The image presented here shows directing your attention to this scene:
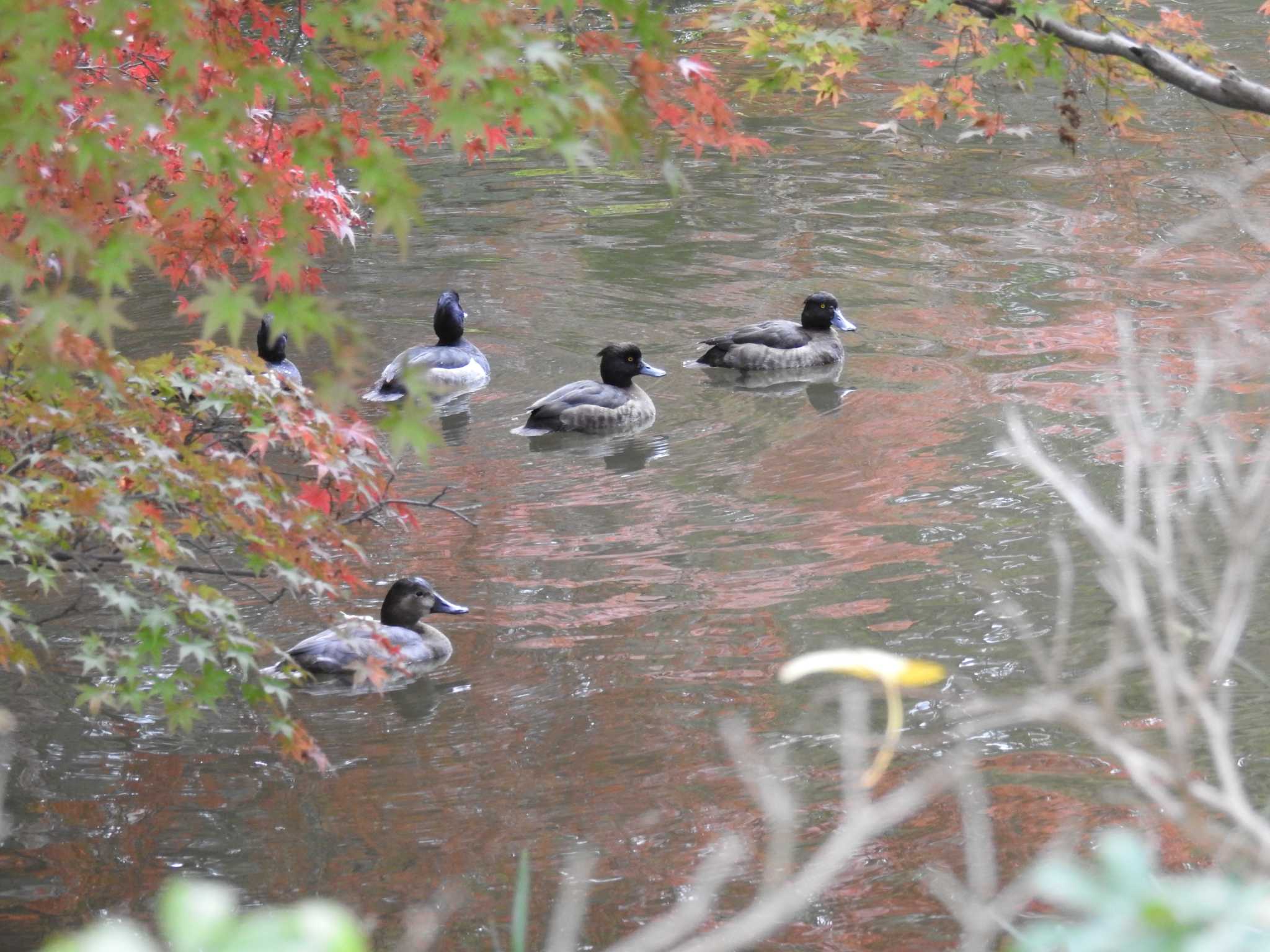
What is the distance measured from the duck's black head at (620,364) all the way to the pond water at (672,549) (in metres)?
0.49

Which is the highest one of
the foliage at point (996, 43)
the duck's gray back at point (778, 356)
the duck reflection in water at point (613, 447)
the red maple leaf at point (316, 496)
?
the foliage at point (996, 43)

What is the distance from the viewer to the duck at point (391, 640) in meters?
7.26

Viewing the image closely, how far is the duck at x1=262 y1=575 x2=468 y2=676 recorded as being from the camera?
7258mm

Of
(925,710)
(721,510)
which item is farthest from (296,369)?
(925,710)

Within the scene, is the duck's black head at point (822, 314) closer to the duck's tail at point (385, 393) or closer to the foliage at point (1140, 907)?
the duck's tail at point (385, 393)

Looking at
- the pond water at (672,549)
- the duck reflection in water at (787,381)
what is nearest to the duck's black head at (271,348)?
the pond water at (672,549)

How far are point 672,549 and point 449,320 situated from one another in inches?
177

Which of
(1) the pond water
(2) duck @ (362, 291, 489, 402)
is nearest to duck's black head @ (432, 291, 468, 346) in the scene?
(2) duck @ (362, 291, 489, 402)

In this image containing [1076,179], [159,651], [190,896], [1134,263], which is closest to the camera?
[190,896]

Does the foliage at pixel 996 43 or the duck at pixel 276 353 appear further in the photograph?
the duck at pixel 276 353

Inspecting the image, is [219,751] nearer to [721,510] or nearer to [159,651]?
[159,651]

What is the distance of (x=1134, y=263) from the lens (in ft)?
48.8

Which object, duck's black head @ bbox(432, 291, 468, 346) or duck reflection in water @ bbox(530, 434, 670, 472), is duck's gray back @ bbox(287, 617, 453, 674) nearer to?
duck reflection in water @ bbox(530, 434, 670, 472)

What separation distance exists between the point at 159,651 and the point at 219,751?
1845 millimetres
